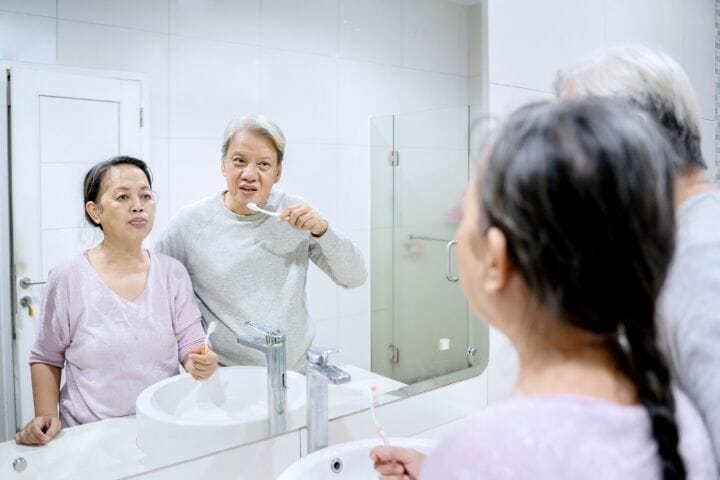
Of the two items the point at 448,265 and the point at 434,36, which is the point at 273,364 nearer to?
the point at 448,265

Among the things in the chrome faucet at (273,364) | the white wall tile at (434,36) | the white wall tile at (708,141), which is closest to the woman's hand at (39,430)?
the chrome faucet at (273,364)

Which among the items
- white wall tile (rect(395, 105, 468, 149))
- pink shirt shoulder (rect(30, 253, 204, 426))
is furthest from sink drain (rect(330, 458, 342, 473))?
white wall tile (rect(395, 105, 468, 149))

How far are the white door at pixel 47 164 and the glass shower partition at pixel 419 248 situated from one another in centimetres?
56

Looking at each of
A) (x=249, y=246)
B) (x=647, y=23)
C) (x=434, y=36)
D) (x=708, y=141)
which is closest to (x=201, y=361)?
(x=249, y=246)

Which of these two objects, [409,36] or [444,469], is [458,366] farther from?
[444,469]

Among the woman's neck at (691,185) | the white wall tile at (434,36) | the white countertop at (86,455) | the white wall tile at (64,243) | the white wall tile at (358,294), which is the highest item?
Result: the white wall tile at (434,36)

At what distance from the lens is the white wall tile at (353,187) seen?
1.21m

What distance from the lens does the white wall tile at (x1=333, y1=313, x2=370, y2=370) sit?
1.23 m

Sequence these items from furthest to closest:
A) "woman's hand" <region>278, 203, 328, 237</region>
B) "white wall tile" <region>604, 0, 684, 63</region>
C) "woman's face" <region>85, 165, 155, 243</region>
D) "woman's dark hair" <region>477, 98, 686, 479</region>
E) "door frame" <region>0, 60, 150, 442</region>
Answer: "white wall tile" <region>604, 0, 684, 63</region> → "woman's hand" <region>278, 203, 328, 237</region> → "woman's face" <region>85, 165, 155, 243</region> → "door frame" <region>0, 60, 150, 442</region> → "woman's dark hair" <region>477, 98, 686, 479</region>

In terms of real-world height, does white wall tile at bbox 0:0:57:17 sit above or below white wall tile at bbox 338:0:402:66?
below

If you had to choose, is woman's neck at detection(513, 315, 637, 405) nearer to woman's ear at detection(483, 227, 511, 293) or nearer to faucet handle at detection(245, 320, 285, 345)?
woman's ear at detection(483, 227, 511, 293)

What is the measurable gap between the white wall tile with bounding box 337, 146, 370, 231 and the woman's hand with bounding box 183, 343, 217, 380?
0.37m

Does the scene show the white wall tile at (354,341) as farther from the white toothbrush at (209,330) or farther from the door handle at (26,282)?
the door handle at (26,282)

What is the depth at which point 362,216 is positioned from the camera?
126 cm
